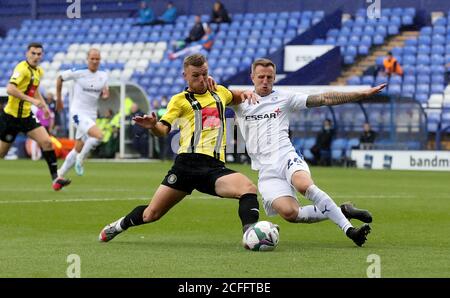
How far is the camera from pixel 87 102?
20219 mm

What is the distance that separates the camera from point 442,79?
1283 inches

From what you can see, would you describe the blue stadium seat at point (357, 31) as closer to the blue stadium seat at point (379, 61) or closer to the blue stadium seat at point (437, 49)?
the blue stadium seat at point (379, 61)

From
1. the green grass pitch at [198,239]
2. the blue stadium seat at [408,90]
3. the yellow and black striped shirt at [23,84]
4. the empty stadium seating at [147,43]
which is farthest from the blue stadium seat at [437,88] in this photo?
the yellow and black striped shirt at [23,84]

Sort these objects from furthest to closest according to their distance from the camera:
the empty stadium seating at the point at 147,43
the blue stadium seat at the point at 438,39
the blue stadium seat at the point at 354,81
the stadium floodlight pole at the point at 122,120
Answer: the empty stadium seating at the point at 147,43
the blue stadium seat at the point at 438,39
the blue stadium seat at the point at 354,81
the stadium floodlight pole at the point at 122,120

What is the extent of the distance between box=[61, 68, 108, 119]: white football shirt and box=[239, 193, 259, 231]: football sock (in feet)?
34.9

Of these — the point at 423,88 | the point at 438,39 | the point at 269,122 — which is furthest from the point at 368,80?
the point at 269,122

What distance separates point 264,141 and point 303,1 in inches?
1147

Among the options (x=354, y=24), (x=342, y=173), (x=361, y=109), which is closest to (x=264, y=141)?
(x=342, y=173)

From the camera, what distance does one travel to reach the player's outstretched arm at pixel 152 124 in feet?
29.2

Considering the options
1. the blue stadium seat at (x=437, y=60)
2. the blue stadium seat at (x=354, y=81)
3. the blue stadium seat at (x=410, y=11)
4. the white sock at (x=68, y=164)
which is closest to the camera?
the white sock at (x=68, y=164)

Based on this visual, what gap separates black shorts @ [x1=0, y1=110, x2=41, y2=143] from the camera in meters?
17.3

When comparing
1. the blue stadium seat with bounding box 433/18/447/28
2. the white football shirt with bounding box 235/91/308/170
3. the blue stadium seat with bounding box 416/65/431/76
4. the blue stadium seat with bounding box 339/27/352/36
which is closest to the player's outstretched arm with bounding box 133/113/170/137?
the white football shirt with bounding box 235/91/308/170

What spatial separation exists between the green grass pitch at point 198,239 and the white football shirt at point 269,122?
33.2 inches

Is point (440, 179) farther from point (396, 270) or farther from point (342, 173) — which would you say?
point (396, 270)
